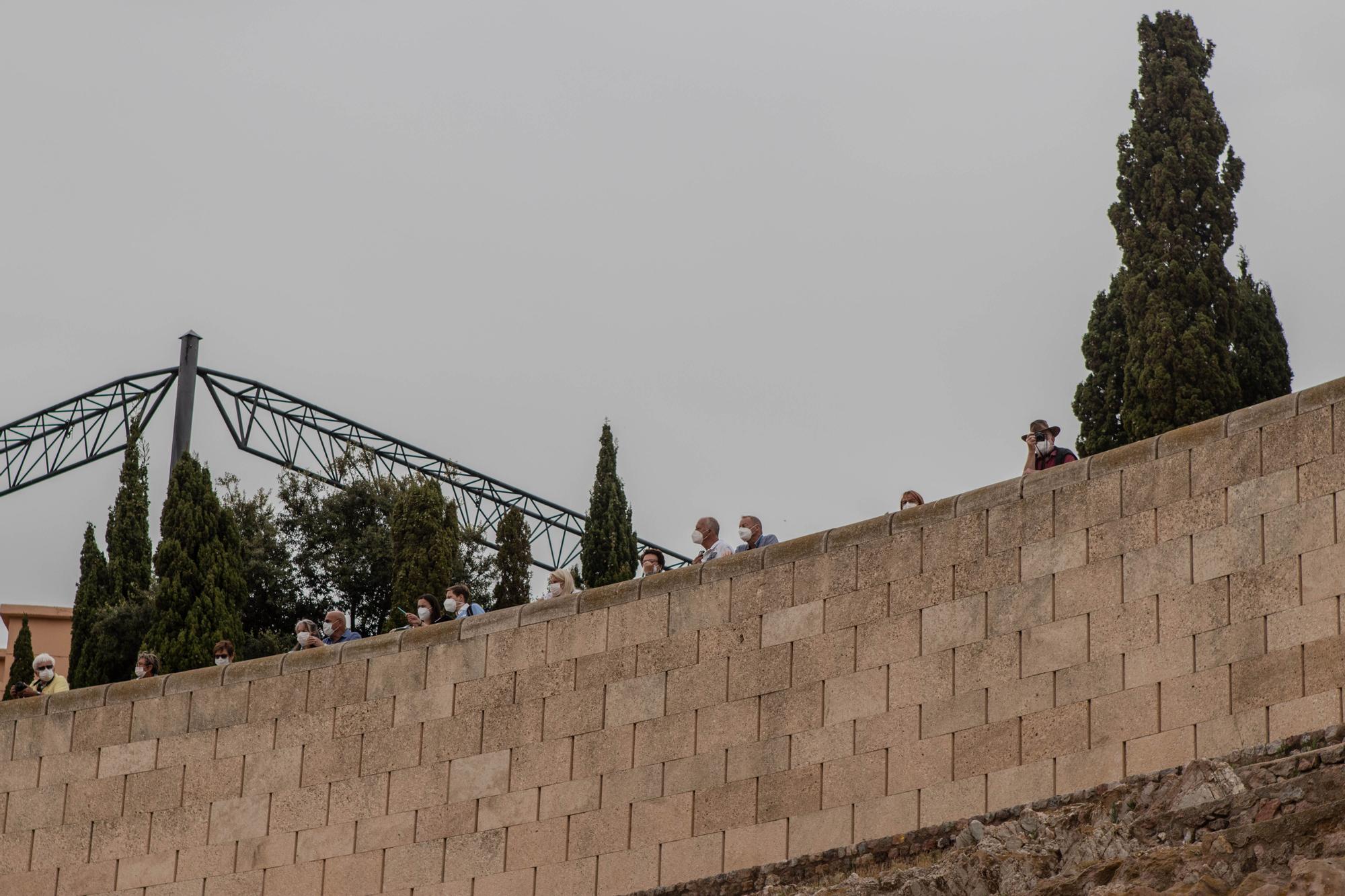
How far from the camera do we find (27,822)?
19.3 meters

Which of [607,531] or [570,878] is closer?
[570,878]

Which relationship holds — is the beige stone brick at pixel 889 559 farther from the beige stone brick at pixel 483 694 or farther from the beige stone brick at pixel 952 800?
the beige stone brick at pixel 483 694

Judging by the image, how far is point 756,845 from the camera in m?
15.2

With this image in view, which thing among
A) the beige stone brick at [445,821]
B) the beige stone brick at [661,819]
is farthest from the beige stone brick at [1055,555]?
the beige stone brick at [445,821]

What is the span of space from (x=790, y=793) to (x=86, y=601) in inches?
684

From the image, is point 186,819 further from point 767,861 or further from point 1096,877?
point 1096,877

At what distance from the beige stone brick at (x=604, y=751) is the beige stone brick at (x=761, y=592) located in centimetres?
123

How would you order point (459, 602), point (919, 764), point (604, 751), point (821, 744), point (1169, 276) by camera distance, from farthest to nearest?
point (1169, 276)
point (459, 602)
point (604, 751)
point (821, 744)
point (919, 764)

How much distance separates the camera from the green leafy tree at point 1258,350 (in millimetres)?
22656

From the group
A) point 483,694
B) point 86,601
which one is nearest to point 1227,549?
point 483,694

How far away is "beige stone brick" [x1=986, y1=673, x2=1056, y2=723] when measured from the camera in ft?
46.1

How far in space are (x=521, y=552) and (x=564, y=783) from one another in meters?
13.8

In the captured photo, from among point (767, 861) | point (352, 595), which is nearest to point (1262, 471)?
point (767, 861)

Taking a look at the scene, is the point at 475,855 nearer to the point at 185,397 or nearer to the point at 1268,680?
the point at 1268,680
